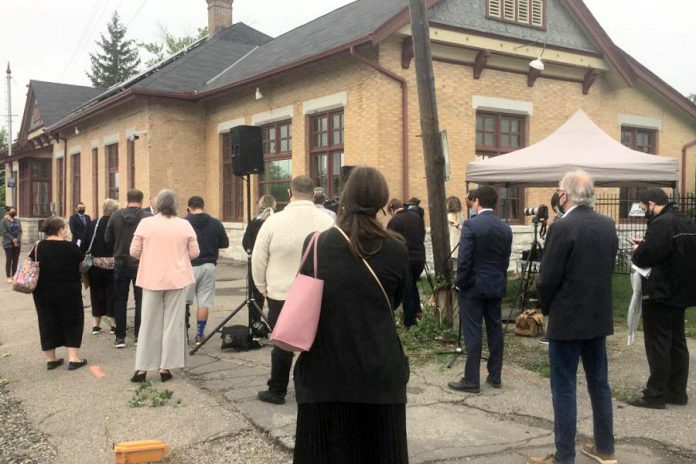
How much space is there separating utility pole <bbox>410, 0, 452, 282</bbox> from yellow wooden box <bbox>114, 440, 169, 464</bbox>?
4524mm

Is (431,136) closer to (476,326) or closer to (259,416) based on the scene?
(476,326)

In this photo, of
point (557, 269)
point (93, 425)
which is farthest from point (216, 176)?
point (557, 269)

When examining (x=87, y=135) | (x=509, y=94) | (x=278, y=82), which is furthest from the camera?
(x=87, y=135)

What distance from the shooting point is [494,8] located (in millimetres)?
14414

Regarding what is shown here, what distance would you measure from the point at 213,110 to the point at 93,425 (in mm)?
14598

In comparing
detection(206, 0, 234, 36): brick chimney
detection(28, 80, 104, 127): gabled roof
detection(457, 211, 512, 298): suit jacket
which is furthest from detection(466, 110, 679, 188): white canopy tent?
detection(28, 80, 104, 127): gabled roof

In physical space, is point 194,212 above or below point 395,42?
below

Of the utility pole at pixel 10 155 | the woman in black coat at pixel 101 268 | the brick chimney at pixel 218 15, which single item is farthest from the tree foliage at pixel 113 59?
the woman in black coat at pixel 101 268

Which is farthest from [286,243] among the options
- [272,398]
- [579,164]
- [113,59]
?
[113,59]

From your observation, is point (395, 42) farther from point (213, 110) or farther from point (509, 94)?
point (213, 110)

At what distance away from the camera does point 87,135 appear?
23625mm

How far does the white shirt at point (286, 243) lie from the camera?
5223mm

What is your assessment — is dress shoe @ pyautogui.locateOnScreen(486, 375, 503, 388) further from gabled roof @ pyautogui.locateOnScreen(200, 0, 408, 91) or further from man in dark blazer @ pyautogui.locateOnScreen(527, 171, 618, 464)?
gabled roof @ pyautogui.locateOnScreen(200, 0, 408, 91)

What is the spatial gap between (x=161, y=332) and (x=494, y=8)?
37.4ft
